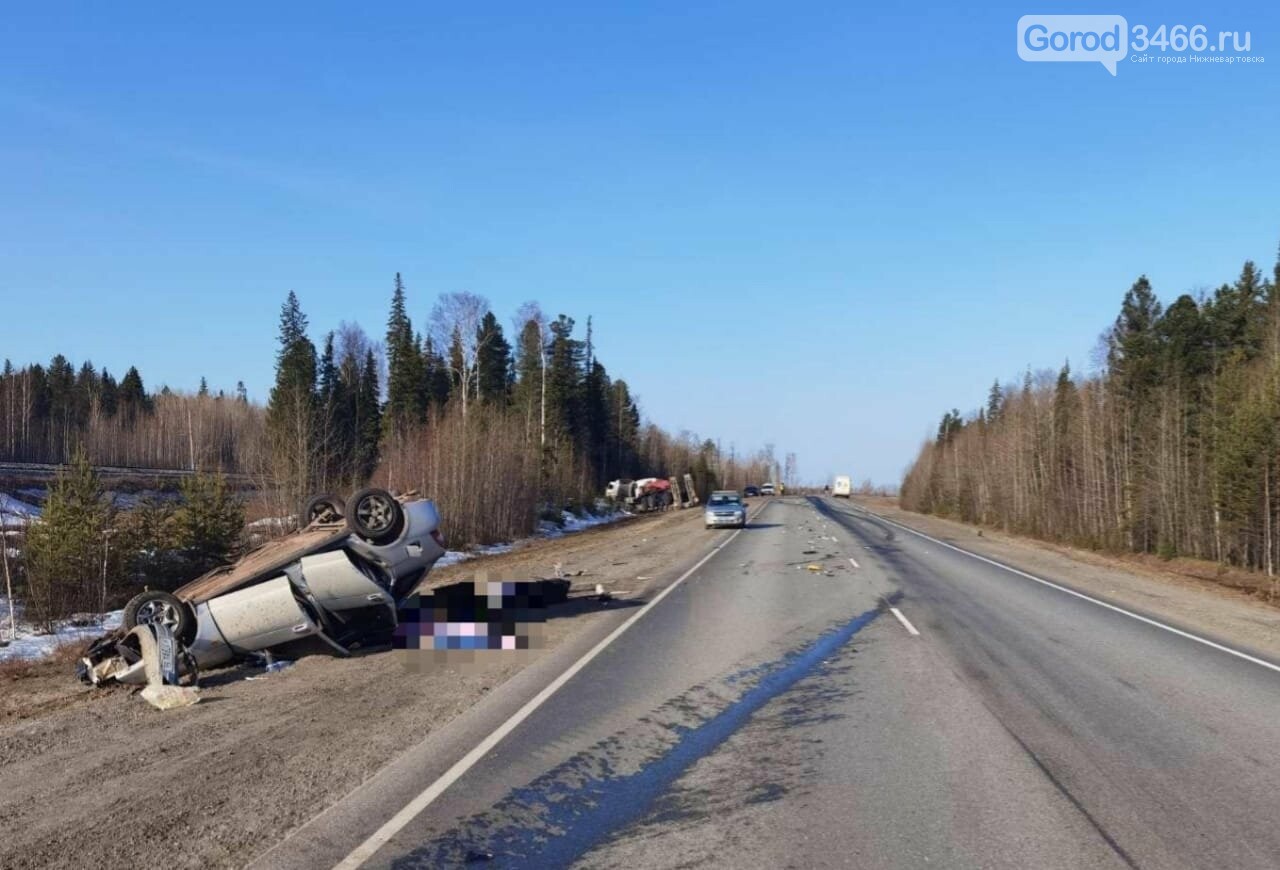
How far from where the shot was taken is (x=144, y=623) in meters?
10.6

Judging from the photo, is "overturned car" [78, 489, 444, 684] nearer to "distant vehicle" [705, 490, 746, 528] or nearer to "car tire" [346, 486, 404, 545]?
"car tire" [346, 486, 404, 545]

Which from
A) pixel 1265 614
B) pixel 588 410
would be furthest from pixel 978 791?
pixel 588 410

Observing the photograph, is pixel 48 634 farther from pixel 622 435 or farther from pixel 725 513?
pixel 622 435

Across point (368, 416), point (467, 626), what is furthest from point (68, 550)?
point (368, 416)

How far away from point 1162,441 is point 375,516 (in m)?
43.9

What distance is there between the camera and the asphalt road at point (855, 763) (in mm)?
5441

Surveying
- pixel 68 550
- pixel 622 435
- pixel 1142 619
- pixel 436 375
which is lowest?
pixel 1142 619

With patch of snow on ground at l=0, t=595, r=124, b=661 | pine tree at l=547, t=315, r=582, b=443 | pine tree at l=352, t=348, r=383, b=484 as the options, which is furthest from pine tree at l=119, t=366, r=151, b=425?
patch of snow on ground at l=0, t=595, r=124, b=661

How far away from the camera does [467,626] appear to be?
12586 mm

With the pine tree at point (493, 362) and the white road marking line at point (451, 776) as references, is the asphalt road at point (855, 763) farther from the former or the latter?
the pine tree at point (493, 362)

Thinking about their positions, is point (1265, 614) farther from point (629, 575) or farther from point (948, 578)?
point (629, 575)

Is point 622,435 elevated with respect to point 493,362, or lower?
lower

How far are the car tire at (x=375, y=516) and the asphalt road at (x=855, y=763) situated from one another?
2.65m

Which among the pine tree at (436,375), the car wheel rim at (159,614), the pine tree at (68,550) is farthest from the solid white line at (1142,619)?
the pine tree at (436,375)
